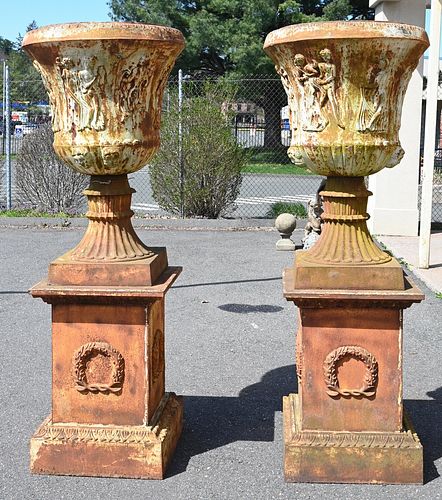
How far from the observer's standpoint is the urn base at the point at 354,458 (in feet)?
12.5

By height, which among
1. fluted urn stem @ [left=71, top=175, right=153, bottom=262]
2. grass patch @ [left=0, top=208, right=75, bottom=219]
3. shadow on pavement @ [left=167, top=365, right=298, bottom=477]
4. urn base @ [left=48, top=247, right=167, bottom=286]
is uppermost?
fluted urn stem @ [left=71, top=175, right=153, bottom=262]

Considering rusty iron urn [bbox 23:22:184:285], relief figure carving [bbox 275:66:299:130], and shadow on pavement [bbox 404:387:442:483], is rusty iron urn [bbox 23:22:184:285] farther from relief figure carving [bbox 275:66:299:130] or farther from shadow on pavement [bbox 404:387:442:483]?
shadow on pavement [bbox 404:387:442:483]

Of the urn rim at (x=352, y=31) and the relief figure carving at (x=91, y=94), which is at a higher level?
the urn rim at (x=352, y=31)

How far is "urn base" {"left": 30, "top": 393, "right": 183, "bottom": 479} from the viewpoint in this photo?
3887mm

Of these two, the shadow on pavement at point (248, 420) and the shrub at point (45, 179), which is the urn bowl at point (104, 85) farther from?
the shrub at point (45, 179)

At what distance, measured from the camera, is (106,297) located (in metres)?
3.86

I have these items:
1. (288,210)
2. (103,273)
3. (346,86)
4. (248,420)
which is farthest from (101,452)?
(288,210)

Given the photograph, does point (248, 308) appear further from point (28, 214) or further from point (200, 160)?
point (28, 214)

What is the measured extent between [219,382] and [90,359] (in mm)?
1543

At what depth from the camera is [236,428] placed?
4488 mm

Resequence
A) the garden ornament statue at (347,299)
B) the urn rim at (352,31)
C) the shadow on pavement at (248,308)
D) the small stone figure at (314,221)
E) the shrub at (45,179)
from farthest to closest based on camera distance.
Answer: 1. the shrub at (45,179)
2. the small stone figure at (314,221)
3. the shadow on pavement at (248,308)
4. the garden ornament statue at (347,299)
5. the urn rim at (352,31)

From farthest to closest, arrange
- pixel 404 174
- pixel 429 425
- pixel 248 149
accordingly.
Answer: pixel 248 149 → pixel 404 174 → pixel 429 425

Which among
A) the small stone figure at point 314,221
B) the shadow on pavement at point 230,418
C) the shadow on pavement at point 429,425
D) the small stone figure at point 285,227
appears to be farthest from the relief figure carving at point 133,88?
the small stone figure at point 285,227

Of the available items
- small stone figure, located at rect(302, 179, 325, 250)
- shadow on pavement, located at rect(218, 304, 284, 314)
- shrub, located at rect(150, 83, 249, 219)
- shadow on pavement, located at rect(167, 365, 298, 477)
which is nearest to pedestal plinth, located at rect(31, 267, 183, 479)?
shadow on pavement, located at rect(167, 365, 298, 477)
